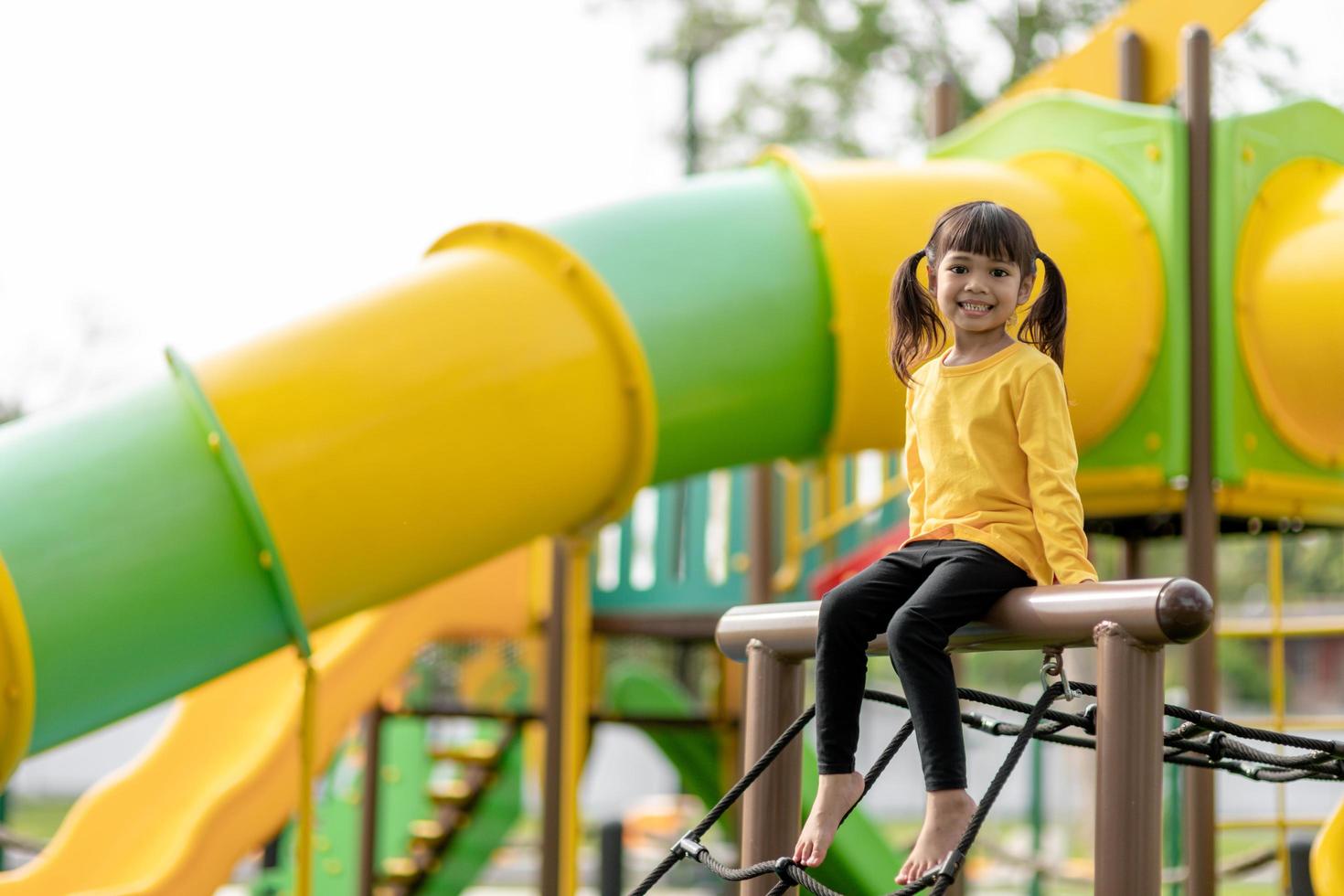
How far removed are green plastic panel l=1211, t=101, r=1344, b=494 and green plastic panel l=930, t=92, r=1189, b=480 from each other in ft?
0.30

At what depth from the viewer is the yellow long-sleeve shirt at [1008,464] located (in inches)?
90.2

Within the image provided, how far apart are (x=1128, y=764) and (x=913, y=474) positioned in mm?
627

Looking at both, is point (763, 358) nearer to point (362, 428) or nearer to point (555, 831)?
point (362, 428)

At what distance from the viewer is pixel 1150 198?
513cm

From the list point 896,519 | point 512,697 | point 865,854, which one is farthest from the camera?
point 512,697

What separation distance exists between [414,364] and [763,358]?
1.10 meters

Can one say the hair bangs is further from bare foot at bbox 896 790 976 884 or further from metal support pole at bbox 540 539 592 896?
metal support pole at bbox 540 539 592 896

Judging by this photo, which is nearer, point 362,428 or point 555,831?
point 362,428

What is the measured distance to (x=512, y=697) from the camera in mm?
9469

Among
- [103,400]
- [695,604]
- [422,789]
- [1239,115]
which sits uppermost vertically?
[1239,115]

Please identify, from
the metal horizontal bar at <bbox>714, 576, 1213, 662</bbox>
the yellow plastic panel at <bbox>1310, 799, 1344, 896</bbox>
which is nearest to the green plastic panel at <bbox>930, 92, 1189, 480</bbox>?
the yellow plastic panel at <bbox>1310, 799, 1344, 896</bbox>

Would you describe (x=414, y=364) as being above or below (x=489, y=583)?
above

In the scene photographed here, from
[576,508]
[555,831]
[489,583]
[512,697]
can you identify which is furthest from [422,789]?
[576,508]

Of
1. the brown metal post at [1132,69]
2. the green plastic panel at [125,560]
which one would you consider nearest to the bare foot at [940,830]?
the green plastic panel at [125,560]
